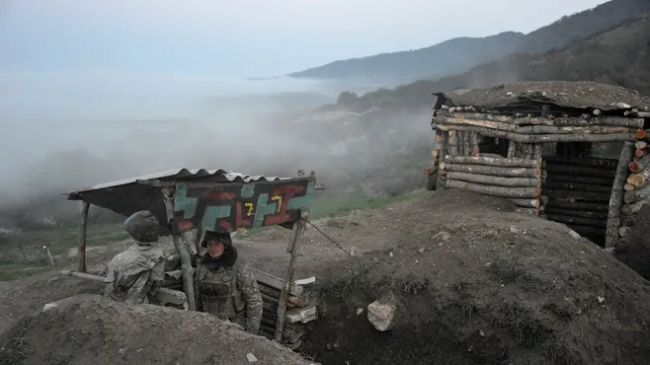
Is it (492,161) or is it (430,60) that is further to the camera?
(430,60)

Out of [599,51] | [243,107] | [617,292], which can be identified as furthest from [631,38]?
[243,107]

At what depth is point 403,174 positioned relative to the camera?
983 inches

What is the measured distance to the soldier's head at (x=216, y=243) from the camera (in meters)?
6.63

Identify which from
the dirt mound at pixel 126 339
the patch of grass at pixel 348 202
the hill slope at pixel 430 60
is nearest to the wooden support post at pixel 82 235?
the dirt mound at pixel 126 339

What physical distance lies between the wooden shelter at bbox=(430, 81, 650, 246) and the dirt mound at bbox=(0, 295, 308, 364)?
29.8 ft

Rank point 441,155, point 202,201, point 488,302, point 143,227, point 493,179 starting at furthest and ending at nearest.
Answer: point 441,155 < point 493,179 < point 488,302 < point 202,201 < point 143,227

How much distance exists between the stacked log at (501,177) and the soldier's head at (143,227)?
910cm

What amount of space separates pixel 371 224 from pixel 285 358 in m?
8.58

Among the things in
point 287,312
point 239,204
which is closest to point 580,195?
point 287,312

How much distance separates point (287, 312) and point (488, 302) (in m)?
3.07

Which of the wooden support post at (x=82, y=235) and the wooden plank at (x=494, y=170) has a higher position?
the wooden support post at (x=82, y=235)

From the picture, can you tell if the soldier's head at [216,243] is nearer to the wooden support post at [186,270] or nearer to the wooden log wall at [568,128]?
the wooden support post at [186,270]

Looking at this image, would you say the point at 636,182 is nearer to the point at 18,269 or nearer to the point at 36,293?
the point at 36,293

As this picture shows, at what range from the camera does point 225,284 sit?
6.74 metres
